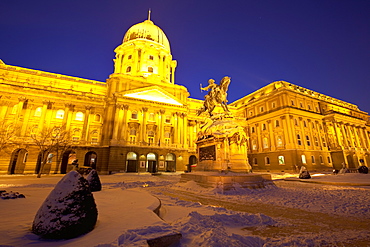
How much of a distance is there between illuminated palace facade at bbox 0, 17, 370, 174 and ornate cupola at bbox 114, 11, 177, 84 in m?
1.35

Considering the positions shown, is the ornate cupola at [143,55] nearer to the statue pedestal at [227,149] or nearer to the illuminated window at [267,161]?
the illuminated window at [267,161]

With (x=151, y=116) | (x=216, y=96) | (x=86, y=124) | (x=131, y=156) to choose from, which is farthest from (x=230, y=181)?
(x=86, y=124)

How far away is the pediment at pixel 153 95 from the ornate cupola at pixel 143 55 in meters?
8.58

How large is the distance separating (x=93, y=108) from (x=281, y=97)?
4105cm

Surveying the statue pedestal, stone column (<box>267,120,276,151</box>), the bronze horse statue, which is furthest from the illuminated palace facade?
the statue pedestal

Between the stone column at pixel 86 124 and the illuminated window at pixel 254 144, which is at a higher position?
the stone column at pixel 86 124

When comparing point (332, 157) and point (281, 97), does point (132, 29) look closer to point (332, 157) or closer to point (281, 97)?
point (281, 97)

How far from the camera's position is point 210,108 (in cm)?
1329

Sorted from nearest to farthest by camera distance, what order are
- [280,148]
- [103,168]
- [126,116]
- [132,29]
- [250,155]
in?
[103,168]
[126,116]
[280,148]
[250,155]
[132,29]

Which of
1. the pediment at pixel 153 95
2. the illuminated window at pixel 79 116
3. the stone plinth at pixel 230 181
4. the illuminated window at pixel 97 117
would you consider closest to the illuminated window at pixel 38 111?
the illuminated window at pixel 79 116

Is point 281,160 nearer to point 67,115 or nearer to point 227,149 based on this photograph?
point 227,149

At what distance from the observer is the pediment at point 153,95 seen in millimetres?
34225

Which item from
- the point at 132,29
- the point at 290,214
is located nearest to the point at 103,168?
the point at 290,214

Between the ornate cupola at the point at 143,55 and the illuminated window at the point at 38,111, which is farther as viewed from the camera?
the ornate cupola at the point at 143,55
